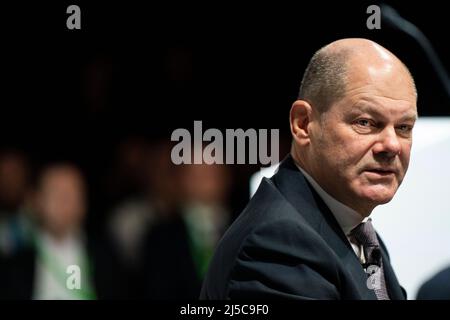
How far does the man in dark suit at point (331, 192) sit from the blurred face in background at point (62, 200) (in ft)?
6.59

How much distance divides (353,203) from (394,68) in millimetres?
268

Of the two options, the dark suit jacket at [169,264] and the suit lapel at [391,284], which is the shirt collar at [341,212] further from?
the dark suit jacket at [169,264]

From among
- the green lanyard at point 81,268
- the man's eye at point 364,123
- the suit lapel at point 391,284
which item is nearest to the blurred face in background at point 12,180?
the green lanyard at point 81,268

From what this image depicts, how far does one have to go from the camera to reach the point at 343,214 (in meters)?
1.94

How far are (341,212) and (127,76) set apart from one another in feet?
7.84

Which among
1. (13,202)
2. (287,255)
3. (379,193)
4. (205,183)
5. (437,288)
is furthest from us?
(13,202)

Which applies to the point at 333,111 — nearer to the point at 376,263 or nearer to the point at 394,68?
the point at 394,68

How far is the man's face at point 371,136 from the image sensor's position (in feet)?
6.08

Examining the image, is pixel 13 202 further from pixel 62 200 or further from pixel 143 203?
pixel 143 203

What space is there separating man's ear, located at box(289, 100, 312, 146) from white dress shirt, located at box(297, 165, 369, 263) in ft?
0.24

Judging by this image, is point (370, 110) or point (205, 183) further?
point (205, 183)

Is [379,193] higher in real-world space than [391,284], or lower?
higher

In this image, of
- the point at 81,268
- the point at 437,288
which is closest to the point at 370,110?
the point at 437,288

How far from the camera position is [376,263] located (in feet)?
6.51
